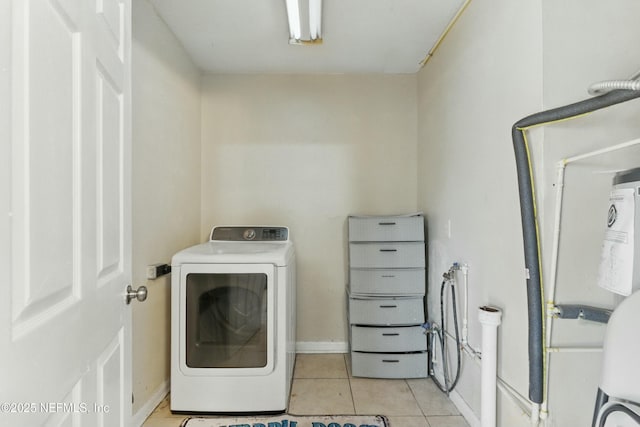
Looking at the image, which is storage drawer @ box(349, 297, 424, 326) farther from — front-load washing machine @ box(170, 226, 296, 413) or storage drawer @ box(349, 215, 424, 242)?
front-load washing machine @ box(170, 226, 296, 413)

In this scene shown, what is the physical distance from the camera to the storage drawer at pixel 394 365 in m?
2.49

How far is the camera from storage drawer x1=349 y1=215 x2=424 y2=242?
254cm

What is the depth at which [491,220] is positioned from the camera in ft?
5.51

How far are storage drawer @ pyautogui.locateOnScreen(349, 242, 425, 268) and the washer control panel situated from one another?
60 cm

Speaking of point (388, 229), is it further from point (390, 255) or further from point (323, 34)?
point (323, 34)

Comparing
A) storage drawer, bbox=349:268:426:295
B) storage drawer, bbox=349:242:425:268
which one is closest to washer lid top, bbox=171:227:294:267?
storage drawer, bbox=349:242:425:268

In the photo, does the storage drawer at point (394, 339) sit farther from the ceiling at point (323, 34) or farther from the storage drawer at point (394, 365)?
the ceiling at point (323, 34)

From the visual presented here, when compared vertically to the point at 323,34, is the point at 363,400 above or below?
below

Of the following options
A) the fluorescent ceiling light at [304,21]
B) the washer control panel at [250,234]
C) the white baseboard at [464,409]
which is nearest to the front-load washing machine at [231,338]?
the washer control panel at [250,234]

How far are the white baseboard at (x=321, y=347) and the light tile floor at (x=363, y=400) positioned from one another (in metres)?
0.31

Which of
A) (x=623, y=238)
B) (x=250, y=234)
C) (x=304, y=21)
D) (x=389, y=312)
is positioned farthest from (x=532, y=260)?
(x=250, y=234)

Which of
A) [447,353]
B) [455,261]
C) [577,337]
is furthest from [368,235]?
[577,337]

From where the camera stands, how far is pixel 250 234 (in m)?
2.71

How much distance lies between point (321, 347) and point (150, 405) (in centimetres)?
139
